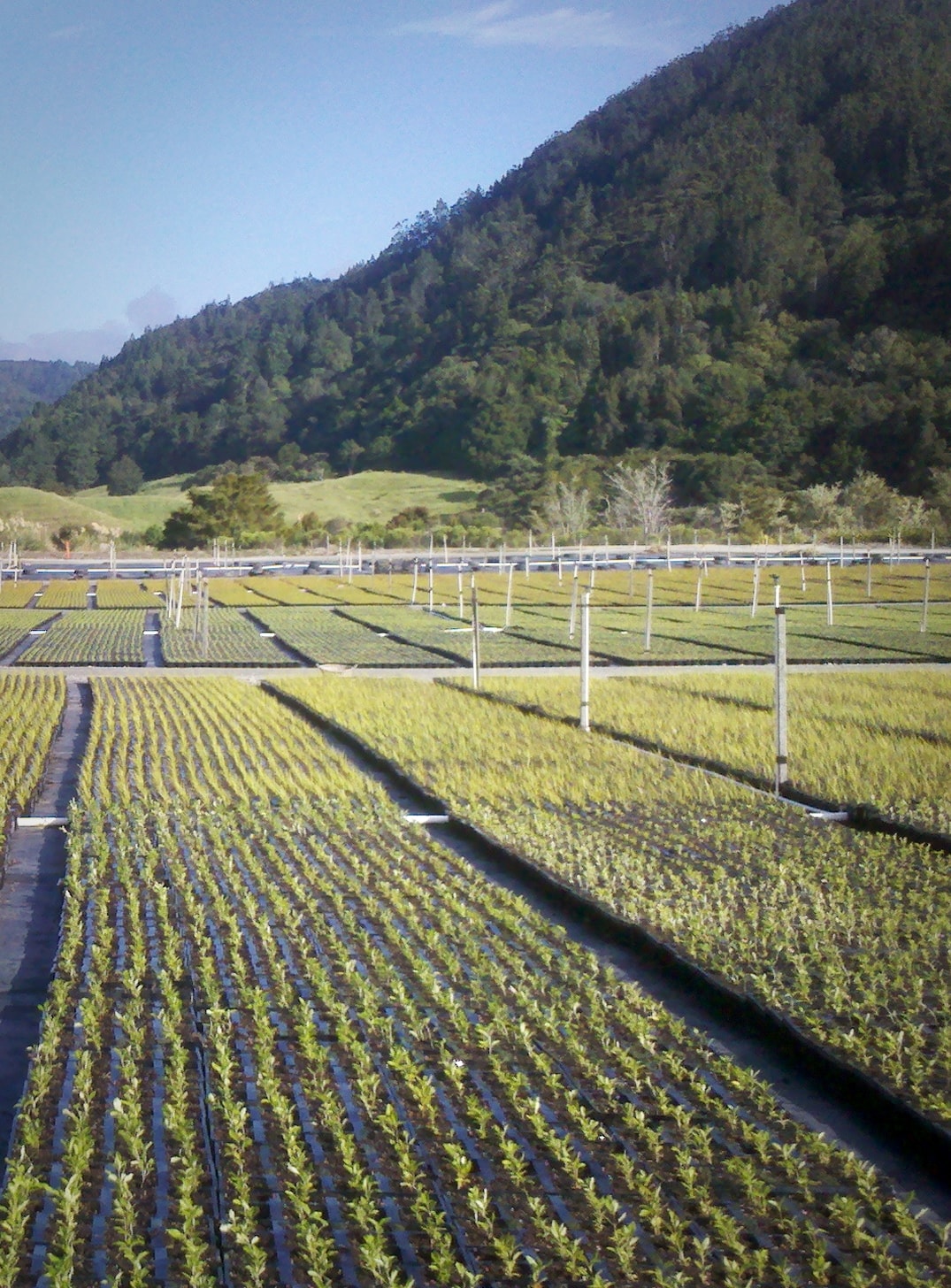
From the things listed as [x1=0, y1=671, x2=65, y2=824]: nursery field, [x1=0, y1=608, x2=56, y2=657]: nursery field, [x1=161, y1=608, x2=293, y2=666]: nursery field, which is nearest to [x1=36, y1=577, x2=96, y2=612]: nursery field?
[x1=0, y1=608, x2=56, y2=657]: nursery field

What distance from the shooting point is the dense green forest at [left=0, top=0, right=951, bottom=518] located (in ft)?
248

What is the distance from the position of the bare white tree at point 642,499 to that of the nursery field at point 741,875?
46263mm

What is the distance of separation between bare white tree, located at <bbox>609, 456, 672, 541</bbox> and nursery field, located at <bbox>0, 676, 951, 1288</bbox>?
51.7m

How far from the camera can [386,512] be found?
76125mm

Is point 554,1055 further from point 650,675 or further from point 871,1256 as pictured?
point 650,675

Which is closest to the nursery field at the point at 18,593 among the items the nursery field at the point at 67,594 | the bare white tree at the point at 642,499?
the nursery field at the point at 67,594

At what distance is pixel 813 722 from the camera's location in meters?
14.5

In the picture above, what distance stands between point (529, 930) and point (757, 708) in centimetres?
907

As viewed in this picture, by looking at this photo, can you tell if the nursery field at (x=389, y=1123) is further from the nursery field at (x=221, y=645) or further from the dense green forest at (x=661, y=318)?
the dense green forest at (x=661, y=318)

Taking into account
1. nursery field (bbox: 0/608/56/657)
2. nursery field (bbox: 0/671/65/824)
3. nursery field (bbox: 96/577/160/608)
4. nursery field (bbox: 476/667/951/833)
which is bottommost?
nursery field (bbox: 0/671/65/824)

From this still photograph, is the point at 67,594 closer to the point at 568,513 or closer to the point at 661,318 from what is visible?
the point at 568,513

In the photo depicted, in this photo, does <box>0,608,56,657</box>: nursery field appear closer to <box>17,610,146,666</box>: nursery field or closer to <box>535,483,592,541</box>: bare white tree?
<box>17,610,146,666</box>: nursery field

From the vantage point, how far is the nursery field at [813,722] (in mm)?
10906

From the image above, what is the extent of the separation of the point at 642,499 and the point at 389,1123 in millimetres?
57851
